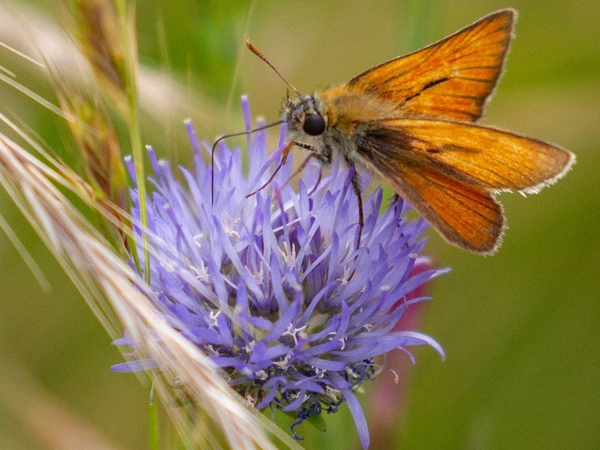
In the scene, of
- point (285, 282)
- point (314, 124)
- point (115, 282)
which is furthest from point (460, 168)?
point (115, 282)

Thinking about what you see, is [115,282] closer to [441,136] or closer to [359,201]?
[359,201]

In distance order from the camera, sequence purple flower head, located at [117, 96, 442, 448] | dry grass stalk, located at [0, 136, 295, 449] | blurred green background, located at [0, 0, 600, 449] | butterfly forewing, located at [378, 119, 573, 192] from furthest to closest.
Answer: blurred green background, located at [0, 0, 600, 449] → butterfly forewing, located at [378, 119, 573, 192] → purple flower head, located at [117, 96, 442, 448] → dry grass stalk, located at [0, 136, 295, 449]

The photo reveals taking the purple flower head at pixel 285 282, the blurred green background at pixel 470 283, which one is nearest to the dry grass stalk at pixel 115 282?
the purple flower head at pixel 285 282

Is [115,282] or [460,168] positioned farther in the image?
[460,168]

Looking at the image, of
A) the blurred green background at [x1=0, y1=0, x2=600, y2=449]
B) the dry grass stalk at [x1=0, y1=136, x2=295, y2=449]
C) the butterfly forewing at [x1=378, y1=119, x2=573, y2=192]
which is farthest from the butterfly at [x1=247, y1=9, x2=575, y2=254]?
the dry grass stalk at [x1=0, y1=136, x2=295, y2=449]

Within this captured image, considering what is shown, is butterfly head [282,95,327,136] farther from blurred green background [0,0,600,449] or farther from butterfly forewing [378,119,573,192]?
blurred green background [0,0,600,449]

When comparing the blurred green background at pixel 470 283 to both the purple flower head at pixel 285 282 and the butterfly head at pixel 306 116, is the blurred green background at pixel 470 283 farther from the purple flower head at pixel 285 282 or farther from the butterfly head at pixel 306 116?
the purple flower head at pixel 285 282
